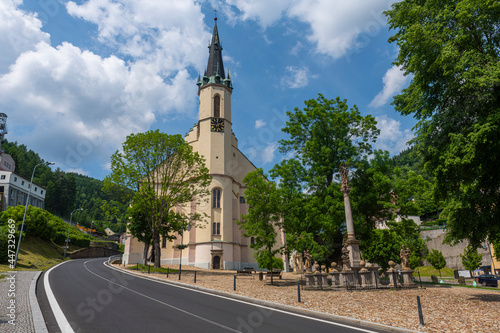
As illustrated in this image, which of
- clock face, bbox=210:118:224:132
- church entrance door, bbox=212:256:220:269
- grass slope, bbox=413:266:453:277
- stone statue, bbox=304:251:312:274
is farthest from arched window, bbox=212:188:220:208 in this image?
grass slope, bbox=413:266:453:277

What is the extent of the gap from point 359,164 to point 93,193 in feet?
480

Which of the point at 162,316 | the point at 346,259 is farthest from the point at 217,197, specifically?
the point at 162,316

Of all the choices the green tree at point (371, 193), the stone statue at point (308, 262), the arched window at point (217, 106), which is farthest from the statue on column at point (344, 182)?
the arched window at point (217, 106)

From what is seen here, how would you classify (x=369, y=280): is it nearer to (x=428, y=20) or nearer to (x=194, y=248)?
(x=428, y=20)

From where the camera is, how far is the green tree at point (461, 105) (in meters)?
11.6

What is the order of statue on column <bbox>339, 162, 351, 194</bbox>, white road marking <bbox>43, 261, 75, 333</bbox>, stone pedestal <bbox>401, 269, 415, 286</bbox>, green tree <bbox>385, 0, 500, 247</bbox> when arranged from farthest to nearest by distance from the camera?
statue on column <bbox>339, 162, 351, 194</bbox> < stone pedestal <bbox>401, 269, 415, 286</bbox> < green tree <bbox>385, 0, 500, 247</bbox> < white road marking <bbox>43, 261, 75, 333</bbox>

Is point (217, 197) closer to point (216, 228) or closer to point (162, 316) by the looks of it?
point (216, 228)

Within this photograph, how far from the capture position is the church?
147ft

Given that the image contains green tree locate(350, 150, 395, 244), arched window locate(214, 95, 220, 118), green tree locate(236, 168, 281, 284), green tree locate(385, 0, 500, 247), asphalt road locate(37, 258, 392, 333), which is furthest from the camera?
→ arched window locate(214, 95, 220, 118)

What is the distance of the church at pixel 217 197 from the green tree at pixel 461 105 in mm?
32028

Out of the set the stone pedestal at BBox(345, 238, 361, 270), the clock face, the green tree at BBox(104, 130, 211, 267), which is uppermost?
the clock face

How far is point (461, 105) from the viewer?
12.8 metres

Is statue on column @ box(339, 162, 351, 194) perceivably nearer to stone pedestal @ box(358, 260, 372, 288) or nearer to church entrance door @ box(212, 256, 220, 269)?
stone pedestal @ box(358, 260, 372, 288)

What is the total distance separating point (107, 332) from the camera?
24.7 feet
